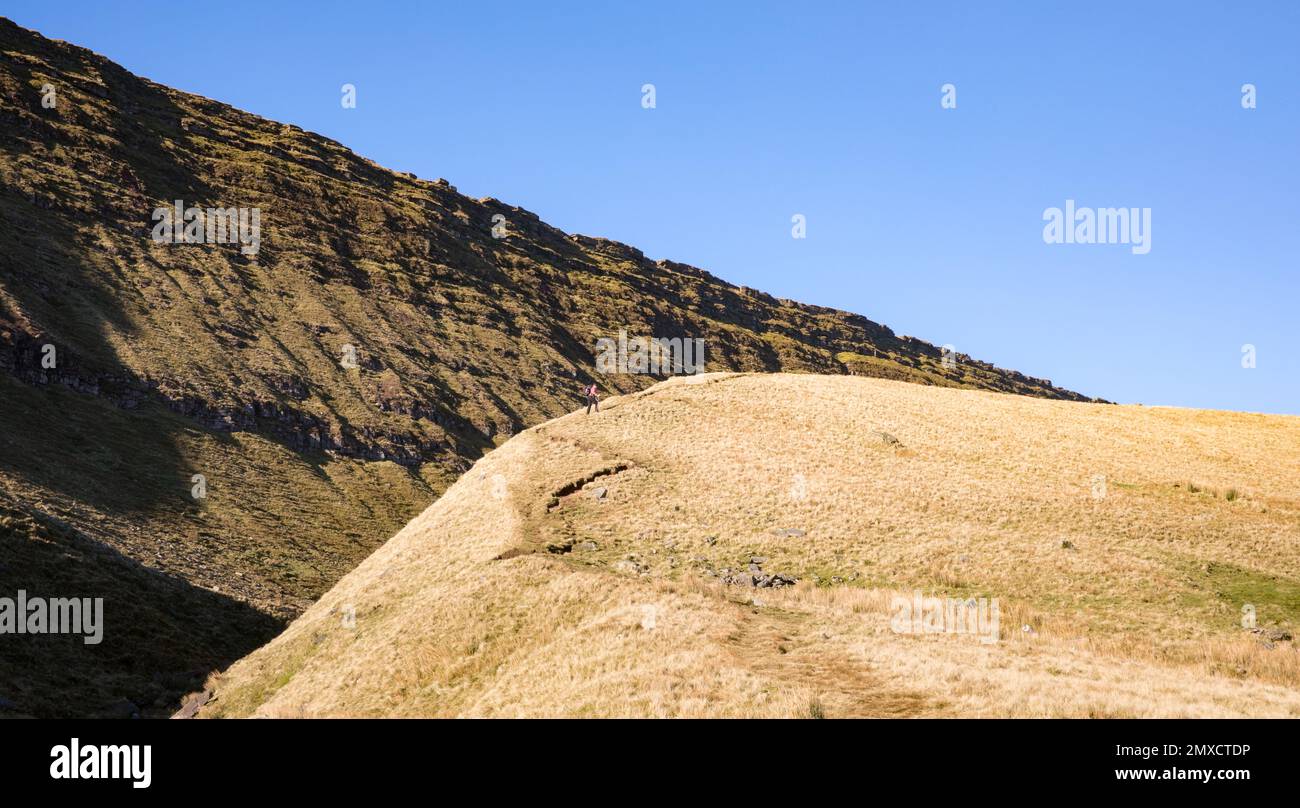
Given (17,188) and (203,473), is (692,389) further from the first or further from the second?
(17,188)

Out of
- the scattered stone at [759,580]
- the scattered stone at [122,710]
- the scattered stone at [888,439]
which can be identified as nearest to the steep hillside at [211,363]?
the scattered stone at [122,710]

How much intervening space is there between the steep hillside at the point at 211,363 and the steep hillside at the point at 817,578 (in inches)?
814

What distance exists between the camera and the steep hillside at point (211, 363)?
76250mm

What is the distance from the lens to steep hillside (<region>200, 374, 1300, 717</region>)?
72.6ft

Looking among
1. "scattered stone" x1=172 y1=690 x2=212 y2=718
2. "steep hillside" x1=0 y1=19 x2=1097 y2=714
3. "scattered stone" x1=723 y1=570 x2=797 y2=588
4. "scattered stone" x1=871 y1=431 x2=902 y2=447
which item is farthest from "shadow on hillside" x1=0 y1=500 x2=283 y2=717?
"scattered stone" x1=871 y1=431 x2=902 y2=447

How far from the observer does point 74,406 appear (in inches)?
3868

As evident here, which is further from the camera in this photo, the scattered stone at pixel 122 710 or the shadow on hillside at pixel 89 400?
the shadow on hillside at pixel 89 400

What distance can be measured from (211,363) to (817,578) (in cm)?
11141

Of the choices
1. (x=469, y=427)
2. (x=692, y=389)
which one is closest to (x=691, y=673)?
(x=692, y=389)

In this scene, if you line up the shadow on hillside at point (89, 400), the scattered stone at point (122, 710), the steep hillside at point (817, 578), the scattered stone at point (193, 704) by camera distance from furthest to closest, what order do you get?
the shadow on hillside at point (89, 400), the scattered stone at point (122, 710), the scattered stone at point (193, 704), the steep hillside at point (817, 578)

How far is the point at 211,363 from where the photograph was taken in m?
120

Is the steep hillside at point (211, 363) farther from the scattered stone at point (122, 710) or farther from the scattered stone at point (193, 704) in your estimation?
the scattered stone at point (193, 704)

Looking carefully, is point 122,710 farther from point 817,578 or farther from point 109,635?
point 817,578

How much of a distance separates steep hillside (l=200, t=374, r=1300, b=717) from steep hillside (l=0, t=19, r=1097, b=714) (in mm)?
20670
